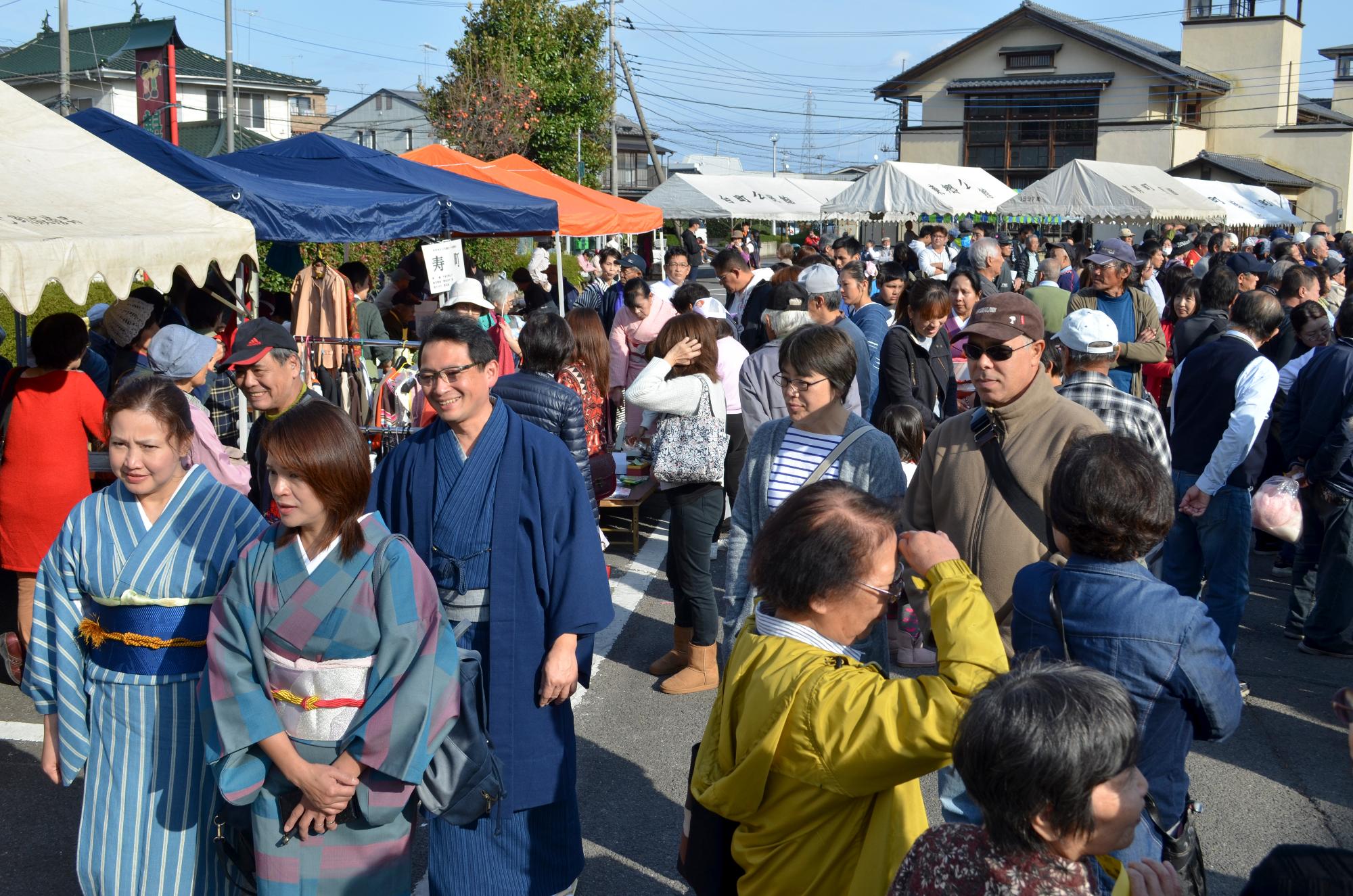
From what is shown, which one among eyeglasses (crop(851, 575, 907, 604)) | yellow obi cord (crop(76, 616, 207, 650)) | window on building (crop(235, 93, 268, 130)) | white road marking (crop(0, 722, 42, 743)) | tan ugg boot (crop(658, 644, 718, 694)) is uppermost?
window on building (crop(235, 93, 268, 130))

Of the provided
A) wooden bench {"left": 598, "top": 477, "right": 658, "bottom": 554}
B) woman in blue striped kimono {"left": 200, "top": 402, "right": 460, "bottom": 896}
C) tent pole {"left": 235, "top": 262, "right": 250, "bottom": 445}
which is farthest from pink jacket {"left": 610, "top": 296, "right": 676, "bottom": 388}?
woman in blue striped kimono {"left": 200, "top": 402, "right": 460, "bottom": 896}

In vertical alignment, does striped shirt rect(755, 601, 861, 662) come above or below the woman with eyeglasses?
below

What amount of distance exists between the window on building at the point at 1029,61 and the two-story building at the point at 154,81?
1035 inches

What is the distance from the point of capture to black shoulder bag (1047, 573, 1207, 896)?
2420 mm

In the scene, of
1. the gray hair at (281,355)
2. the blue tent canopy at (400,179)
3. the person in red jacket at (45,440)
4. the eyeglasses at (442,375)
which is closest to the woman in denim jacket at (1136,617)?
the eyeglasses at (442,375)

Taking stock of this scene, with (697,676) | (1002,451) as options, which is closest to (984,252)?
(697,676)

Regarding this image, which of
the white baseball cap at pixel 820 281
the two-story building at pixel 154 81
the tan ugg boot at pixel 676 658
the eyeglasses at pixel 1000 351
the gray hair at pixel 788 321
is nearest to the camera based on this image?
the eyeglasses at pixel 1000 351

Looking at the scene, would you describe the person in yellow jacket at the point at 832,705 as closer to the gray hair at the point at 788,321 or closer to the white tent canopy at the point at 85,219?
the white tent canopy at the point at 85,219

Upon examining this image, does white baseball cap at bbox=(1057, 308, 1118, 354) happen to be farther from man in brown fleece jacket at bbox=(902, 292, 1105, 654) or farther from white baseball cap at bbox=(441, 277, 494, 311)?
white baseball cap at bbox=(441, 277, 494, 311)

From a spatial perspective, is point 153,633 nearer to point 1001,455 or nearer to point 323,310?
point 1001,455

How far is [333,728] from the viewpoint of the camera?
2.72 metres

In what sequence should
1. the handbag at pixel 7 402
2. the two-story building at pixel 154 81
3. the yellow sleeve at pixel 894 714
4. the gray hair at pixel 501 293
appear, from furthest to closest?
the two-story building at pixel 154 81 → the gray hair at pixel 501 293 → the handbag at pixel 7 402 → the yellow sleeve at pixel 894 714

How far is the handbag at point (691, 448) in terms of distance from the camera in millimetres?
5309

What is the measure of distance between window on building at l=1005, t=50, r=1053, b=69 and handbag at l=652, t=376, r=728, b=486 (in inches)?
1624
